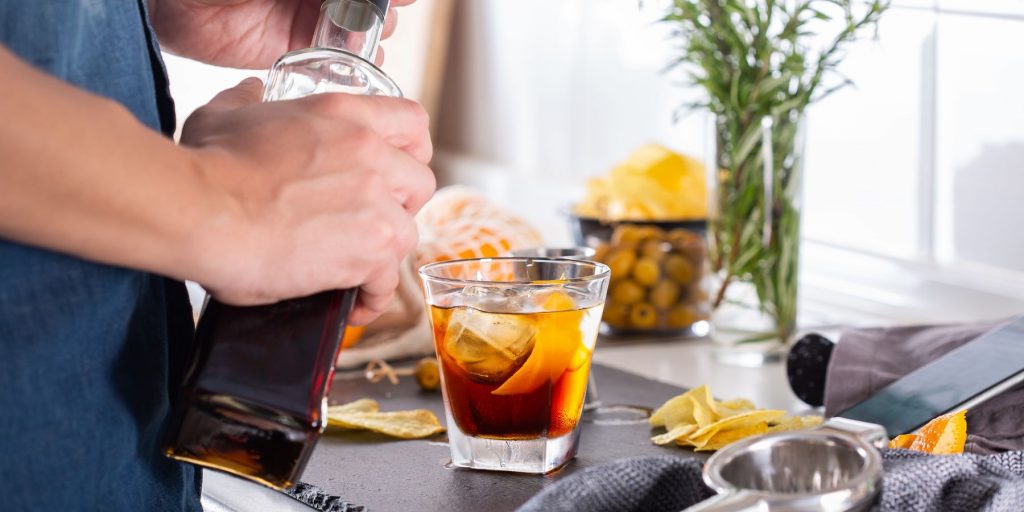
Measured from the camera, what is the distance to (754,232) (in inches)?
49.0

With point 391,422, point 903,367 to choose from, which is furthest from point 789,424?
point 391,422

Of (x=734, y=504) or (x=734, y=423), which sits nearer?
(x=734, y=504)

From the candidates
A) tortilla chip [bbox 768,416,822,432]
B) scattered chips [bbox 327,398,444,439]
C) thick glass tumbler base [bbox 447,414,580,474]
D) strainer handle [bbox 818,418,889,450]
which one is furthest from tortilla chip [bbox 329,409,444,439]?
strainer handle [bbox 818,418,889,450]

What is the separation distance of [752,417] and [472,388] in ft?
0.72

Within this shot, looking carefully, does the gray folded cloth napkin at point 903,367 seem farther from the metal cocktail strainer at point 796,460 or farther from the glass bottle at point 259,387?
the glass bottle at point 259,387

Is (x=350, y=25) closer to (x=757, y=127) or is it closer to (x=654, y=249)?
(x=757, y=127)

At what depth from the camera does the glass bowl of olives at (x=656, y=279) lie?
1361 mm

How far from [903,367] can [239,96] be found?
608 millimetres

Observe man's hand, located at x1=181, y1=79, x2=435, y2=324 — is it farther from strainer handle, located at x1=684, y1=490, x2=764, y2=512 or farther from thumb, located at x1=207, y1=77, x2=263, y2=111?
strainer handle, located at x1=684, y1=490, x2=764, y2=512

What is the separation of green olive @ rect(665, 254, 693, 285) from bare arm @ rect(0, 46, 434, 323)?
767 mm

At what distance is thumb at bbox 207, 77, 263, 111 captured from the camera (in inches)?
25.4

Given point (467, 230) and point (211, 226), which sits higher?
point (211, 226)

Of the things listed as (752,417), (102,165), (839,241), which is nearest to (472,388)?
(752,417)

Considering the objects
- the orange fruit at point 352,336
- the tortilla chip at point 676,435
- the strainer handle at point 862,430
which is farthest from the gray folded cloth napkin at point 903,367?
the orange fruit at point 352,336
